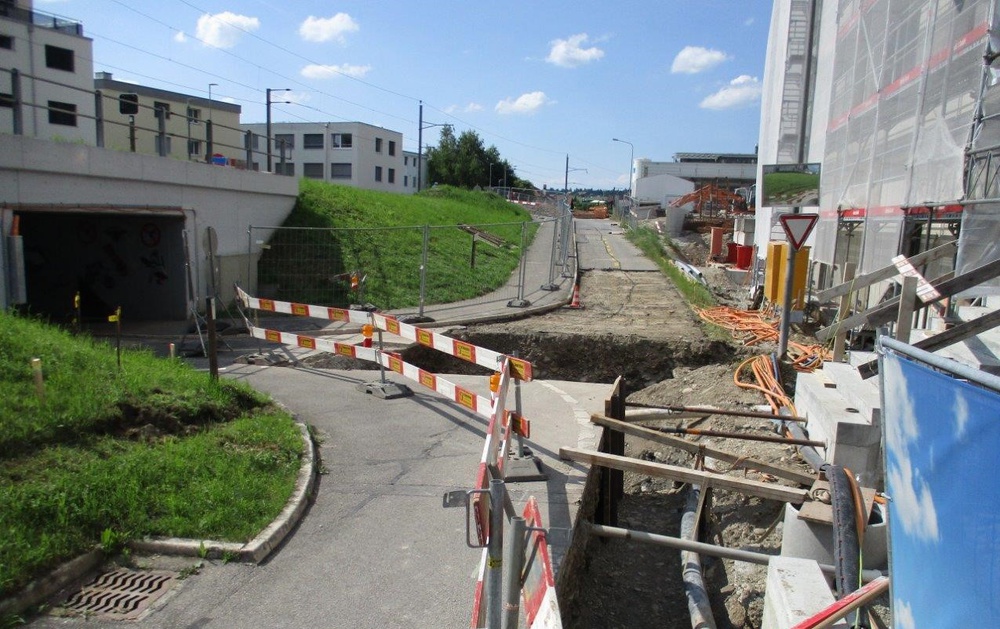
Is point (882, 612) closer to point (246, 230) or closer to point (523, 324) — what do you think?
point (523, 324)

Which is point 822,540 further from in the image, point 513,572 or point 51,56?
point 51,56

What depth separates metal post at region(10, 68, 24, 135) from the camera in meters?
10.6

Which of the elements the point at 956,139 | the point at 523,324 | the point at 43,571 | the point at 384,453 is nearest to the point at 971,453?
the point at 43,571

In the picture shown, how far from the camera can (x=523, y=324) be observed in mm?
15227

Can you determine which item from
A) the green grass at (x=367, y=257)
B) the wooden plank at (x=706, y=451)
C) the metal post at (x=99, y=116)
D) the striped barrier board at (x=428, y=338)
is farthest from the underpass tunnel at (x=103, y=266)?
the wooden plank at (x=706, y=451)

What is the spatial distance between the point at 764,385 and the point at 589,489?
4.18 meters

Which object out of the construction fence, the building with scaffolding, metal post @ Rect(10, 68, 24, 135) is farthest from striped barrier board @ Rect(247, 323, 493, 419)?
the building with scaffolding

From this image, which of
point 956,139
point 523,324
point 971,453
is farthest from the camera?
point 523,324

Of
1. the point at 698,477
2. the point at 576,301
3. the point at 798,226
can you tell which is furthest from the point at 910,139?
the point at 576,301

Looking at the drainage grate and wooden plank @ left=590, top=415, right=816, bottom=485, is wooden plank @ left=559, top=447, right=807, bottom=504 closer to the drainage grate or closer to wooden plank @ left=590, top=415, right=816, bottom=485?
wooden plank @ left=590, top=415, right=816, bottom=485

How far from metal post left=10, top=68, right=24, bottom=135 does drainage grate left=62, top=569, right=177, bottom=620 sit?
9.19 metres

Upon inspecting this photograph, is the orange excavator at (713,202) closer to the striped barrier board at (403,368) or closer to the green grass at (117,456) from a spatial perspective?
the striped barrier board at (403,368)

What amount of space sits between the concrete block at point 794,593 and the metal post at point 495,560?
1.75 m

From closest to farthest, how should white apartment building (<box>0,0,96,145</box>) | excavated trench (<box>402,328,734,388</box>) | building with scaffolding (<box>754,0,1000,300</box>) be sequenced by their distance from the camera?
building with scaffolding (<box>754,0,1000,300</box>), excavated trench (<box>402,328,734,388</box>), white apartment building (<box>0,0,96,145</box>)
